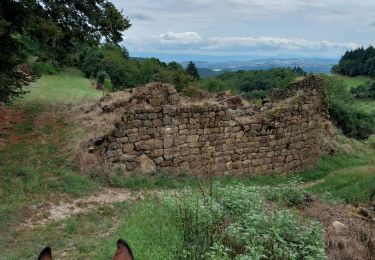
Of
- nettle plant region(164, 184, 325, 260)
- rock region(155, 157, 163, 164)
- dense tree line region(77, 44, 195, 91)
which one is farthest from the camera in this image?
dense tree line region(77, 44, 195, 91)

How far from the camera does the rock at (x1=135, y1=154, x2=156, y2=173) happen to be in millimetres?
11406

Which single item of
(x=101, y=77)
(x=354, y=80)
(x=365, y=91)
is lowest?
(x=365, y=91)

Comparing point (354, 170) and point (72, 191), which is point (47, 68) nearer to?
point (354, 170)

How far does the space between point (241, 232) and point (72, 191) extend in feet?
13.9

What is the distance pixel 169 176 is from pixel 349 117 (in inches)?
1018

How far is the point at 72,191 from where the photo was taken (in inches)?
360

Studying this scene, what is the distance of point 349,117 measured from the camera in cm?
3425

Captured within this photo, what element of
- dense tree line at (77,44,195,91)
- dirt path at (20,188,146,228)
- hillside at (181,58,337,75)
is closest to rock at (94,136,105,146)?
dirt path at (20,188,146,228)

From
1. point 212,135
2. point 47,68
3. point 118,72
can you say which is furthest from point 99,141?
point 118,72

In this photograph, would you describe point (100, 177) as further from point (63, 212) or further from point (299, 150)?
point (299, 150)

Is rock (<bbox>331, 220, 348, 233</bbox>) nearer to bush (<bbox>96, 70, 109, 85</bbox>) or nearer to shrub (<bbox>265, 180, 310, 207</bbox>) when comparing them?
shrub (<bbox>265, 180, 310, 207</bbox>)

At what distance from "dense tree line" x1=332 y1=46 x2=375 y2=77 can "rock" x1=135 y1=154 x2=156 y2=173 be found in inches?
3216

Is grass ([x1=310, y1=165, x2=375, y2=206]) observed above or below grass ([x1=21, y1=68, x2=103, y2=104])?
below

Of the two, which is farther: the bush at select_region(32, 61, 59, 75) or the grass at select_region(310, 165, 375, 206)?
the bush at select_region(32, 61, 59, 75)
